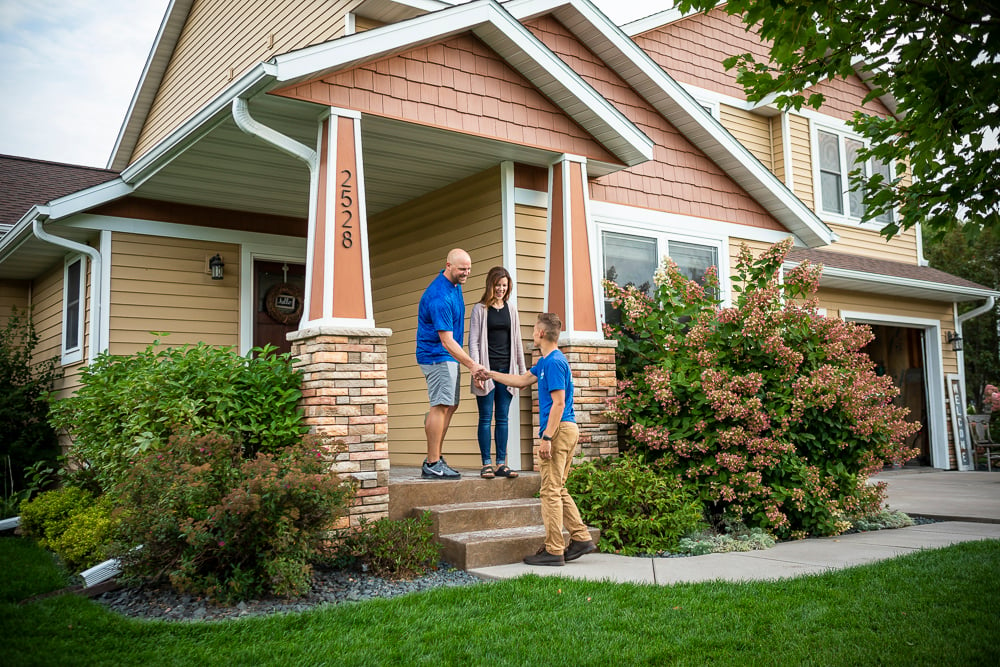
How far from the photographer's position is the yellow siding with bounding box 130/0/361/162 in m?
8.70

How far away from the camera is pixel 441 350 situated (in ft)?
20.8

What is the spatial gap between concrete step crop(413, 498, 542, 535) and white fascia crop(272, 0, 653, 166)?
3352mm

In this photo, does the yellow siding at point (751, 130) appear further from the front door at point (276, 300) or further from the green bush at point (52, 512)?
the green bush at point (52, 512)

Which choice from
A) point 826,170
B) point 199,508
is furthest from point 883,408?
point 826,170

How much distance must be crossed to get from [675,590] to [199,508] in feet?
9.14

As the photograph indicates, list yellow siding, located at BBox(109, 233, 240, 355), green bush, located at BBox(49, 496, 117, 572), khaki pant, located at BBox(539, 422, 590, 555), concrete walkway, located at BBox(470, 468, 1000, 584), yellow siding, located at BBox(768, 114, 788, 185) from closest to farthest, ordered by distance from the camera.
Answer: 1. concrete walkway, located at BBox(470, 468, 1000, 584)
2. khaki pant, located at BBox(539, 422, 590, 555)
3. green bush, located at BBox(49, 496, 117, 572)
4. yellow siding, located at BBox(109, 233, 240, 355)
5. yellow siding, located at BBox(768, 114, 788, 185)

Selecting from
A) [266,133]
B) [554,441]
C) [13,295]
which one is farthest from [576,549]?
[13,295]

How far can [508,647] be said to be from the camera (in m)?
3.67

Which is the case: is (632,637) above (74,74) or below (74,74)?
below

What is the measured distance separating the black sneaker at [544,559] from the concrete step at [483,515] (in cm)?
63

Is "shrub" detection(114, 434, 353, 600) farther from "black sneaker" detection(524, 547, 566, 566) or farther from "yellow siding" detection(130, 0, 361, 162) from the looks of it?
"yellow siding" detection(130, 0, 361, 162)

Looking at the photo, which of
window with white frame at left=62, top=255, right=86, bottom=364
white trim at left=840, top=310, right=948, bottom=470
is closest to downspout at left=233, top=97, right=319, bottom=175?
window with white frame at left=62, top=255, right=86, bottom=364

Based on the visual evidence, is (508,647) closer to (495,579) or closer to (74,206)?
(495,579)

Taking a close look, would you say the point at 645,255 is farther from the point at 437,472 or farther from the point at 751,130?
the point at 751,130
